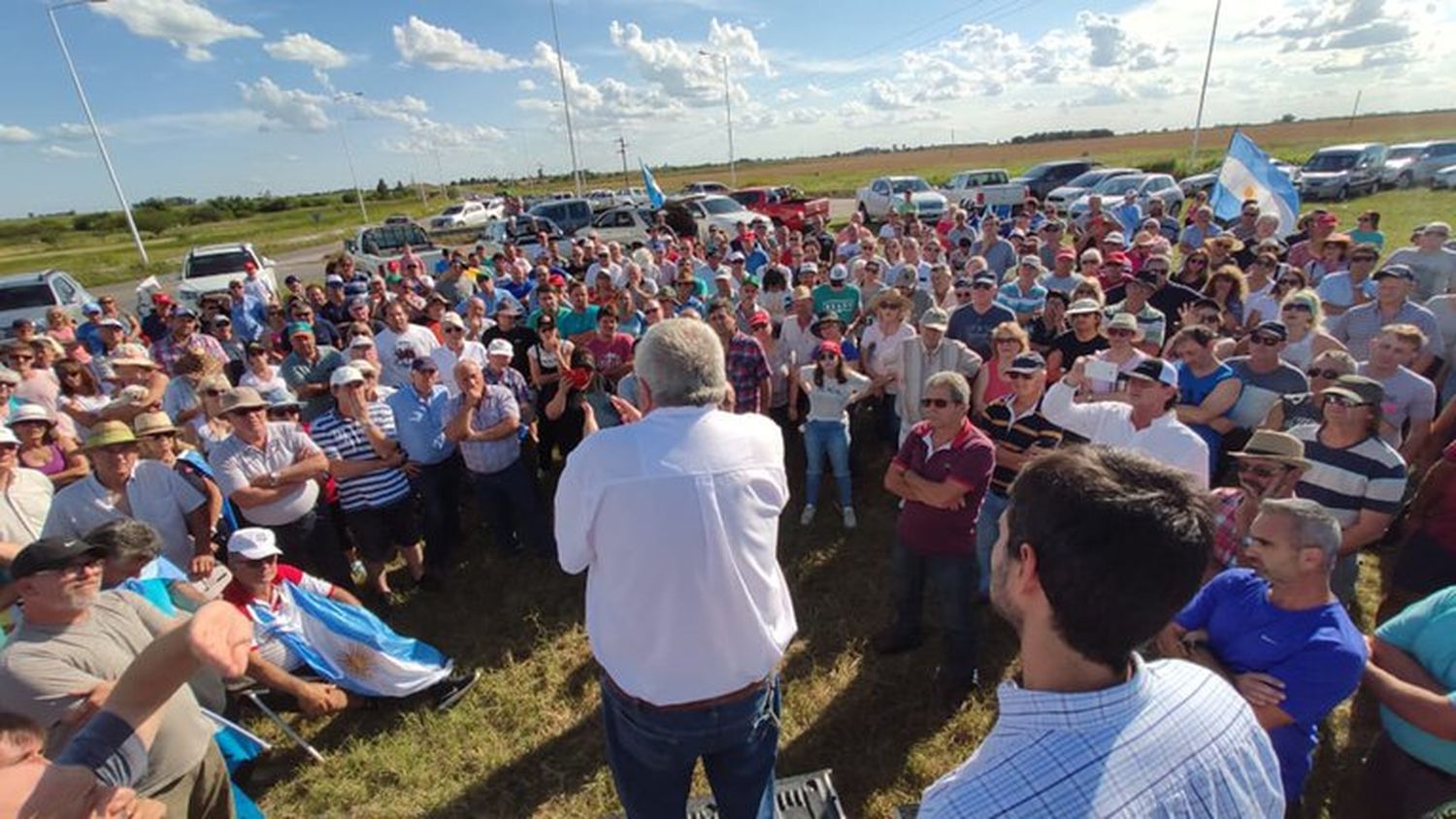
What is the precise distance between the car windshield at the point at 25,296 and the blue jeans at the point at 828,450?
15929 mm

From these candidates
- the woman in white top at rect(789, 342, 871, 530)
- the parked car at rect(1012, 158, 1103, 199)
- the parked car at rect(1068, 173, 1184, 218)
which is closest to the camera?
the woman in white top at rect(789, 342, 871, 530)

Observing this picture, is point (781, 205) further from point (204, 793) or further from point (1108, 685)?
point (1108, 685)

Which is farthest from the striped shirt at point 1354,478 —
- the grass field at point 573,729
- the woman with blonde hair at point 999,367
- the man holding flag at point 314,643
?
the man holding flag at point 314,643

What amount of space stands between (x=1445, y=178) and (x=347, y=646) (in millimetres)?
33746

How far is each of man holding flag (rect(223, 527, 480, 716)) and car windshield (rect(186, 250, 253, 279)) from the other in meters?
14.9

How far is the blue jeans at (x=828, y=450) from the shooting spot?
5.73m

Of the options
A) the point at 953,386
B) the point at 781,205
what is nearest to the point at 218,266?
the point at 781,205

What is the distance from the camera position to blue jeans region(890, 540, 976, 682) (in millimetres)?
3783

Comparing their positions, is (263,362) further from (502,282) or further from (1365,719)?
(1365,719)

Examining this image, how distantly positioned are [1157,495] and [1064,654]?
31cm

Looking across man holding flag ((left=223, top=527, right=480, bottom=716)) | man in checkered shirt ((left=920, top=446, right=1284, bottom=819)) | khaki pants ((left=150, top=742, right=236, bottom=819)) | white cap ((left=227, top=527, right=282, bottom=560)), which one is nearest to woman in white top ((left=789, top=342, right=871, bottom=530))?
man holding flag ((left=223, top=527, right=480, bottom=716))

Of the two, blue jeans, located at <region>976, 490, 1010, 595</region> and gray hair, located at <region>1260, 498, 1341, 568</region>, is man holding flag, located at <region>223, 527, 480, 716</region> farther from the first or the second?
gray hair, located at <region>1260, 498, 1341, 568</region>

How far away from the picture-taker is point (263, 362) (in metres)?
5.58

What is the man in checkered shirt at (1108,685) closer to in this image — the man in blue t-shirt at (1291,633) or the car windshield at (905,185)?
the man in blue t-shirt at (1291,633)
